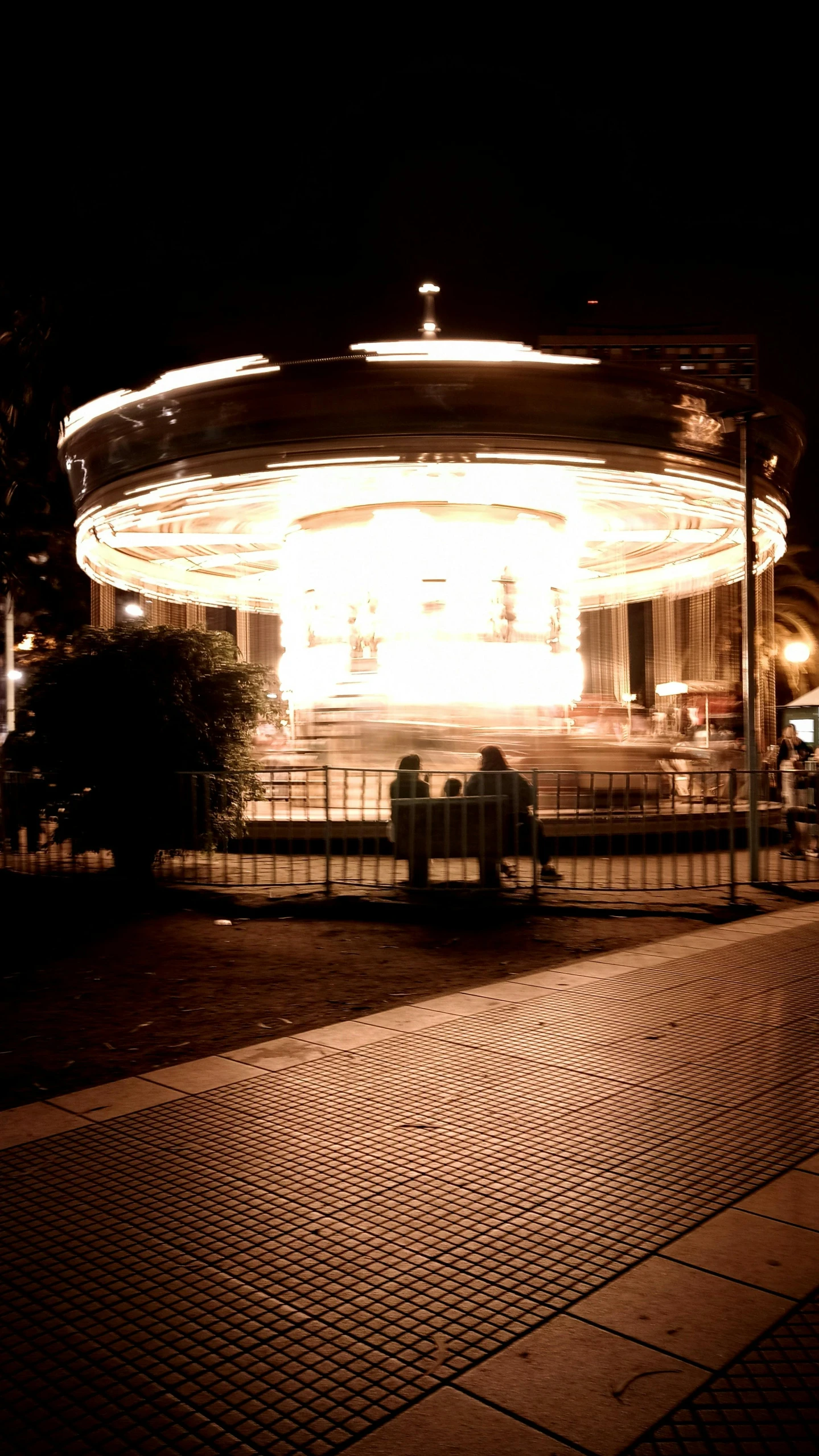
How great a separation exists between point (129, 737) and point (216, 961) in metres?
3.70

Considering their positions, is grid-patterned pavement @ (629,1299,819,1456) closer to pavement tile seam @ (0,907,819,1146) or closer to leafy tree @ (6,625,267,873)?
pavement tile seam @ (0,907,819,1146)

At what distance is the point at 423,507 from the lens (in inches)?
646

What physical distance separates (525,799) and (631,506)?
803 cm

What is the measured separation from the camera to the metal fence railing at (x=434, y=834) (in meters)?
10.7

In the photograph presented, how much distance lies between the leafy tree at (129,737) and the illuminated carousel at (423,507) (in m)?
3.22

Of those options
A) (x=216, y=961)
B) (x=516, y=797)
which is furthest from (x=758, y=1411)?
(x=516, y=797)

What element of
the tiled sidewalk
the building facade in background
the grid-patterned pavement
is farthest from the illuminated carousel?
the building facade in background

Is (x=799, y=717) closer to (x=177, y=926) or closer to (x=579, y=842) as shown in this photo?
(x=579, y=842)

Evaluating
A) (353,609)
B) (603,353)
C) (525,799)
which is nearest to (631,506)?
(353,609)

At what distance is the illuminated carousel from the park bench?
494 centimetres

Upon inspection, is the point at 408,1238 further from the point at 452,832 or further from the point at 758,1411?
the point at 452,832

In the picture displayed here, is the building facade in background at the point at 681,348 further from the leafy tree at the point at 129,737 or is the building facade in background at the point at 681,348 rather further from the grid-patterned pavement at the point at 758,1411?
the grid-patterned pavement at the point at 758,1411

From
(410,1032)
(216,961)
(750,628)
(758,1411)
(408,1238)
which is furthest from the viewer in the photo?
(750,628)

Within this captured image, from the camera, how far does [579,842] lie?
1436cm
